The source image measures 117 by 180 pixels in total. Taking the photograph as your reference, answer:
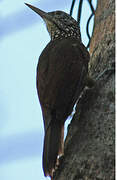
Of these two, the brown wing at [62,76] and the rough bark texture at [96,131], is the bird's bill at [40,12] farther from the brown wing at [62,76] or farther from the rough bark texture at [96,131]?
the rough bark texture at [96,131]

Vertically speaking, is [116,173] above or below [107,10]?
below

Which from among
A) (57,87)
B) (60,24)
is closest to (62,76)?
(57,87)

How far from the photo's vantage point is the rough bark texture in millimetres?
1779

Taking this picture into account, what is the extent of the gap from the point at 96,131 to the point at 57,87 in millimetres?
475

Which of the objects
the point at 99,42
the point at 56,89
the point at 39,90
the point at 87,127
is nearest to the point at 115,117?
the point at 87,127

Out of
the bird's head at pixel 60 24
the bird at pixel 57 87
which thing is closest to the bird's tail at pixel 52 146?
the bird at pixel 57 87

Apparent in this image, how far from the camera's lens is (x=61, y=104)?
7.45 ft

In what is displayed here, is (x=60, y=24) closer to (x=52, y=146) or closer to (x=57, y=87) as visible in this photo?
(x=57, y=87)

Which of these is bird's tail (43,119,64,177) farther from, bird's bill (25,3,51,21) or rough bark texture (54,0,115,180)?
bird's bill (25,3,51,21)

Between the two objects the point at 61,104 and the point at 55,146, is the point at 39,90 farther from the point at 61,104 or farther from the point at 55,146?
the point at 55,146

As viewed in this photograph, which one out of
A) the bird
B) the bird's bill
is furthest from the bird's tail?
the bird's bill

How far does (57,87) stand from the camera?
2.30 meters

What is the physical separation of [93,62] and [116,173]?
115cm

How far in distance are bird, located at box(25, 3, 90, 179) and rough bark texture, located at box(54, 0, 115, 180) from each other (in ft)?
0.20
